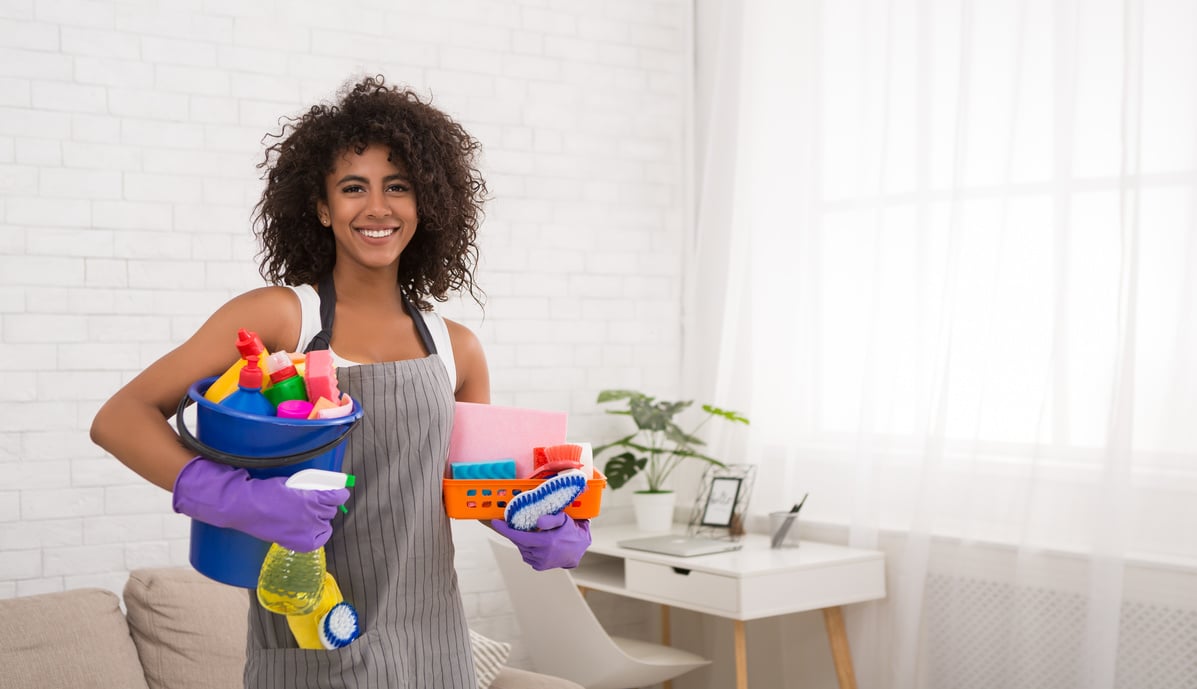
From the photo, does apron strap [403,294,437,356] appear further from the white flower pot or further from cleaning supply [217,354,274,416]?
the white flower pot

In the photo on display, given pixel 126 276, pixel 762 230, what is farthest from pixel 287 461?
pixel 762 230

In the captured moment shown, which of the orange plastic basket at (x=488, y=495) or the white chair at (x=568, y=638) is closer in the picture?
the orange plastic basket at (x=488, y=495)

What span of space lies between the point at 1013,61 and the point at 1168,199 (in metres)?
0.54

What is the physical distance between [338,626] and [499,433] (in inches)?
12.9

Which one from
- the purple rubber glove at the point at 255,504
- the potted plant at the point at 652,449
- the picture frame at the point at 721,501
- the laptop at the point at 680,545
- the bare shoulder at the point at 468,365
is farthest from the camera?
the potted plant at the point at 652,449

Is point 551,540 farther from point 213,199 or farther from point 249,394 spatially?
point 213,199

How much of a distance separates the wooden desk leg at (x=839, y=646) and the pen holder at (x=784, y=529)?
0.21 m

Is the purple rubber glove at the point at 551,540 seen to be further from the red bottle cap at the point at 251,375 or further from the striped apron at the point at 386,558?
the red bottle cap at the point at 251,375

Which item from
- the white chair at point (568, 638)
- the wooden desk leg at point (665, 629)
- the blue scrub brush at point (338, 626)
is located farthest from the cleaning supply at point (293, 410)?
the wooden desk leg at point (665, 629)

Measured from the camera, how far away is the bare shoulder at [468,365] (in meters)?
1.69

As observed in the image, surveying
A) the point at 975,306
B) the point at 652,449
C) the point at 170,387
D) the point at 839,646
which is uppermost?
the point at 975,306

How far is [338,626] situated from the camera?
133 centimetres

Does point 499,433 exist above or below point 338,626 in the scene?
above

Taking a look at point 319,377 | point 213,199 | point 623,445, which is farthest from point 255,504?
point 623,445
